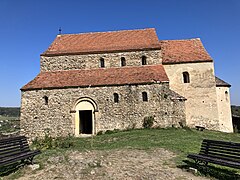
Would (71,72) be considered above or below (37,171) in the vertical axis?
above

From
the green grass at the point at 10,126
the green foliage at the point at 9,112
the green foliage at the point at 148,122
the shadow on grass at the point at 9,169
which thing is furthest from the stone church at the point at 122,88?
the green foliage at the point at 9,112

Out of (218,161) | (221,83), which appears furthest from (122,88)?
(218,161)

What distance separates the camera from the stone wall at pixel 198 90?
1920 cm

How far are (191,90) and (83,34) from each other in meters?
14.3

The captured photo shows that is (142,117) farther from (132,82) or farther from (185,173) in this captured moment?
(185,173)

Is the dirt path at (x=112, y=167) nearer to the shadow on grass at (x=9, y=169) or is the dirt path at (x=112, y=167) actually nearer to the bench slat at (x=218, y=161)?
the shadow on grass at (x=9, y=169)

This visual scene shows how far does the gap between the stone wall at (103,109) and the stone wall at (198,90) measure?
101 inches

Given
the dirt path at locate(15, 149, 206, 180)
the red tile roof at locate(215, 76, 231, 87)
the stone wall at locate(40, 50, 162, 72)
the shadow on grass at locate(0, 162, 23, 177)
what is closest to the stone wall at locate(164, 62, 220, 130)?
the red tile roof at locate(215, 76, 231, 87)

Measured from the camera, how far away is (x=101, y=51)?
67.7ft

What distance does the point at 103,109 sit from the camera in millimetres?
17906

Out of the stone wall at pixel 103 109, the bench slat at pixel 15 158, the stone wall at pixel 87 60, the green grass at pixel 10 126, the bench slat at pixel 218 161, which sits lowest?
the green grass at pixel 10 126

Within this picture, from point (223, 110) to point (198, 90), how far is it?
3149 millimetres

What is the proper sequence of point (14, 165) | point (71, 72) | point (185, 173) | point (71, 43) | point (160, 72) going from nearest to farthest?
point (185, 173), point (14, 165), point (160, 72), point (71, 72), point (71, 43)

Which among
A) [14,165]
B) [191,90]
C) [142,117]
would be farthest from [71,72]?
[14,165]
